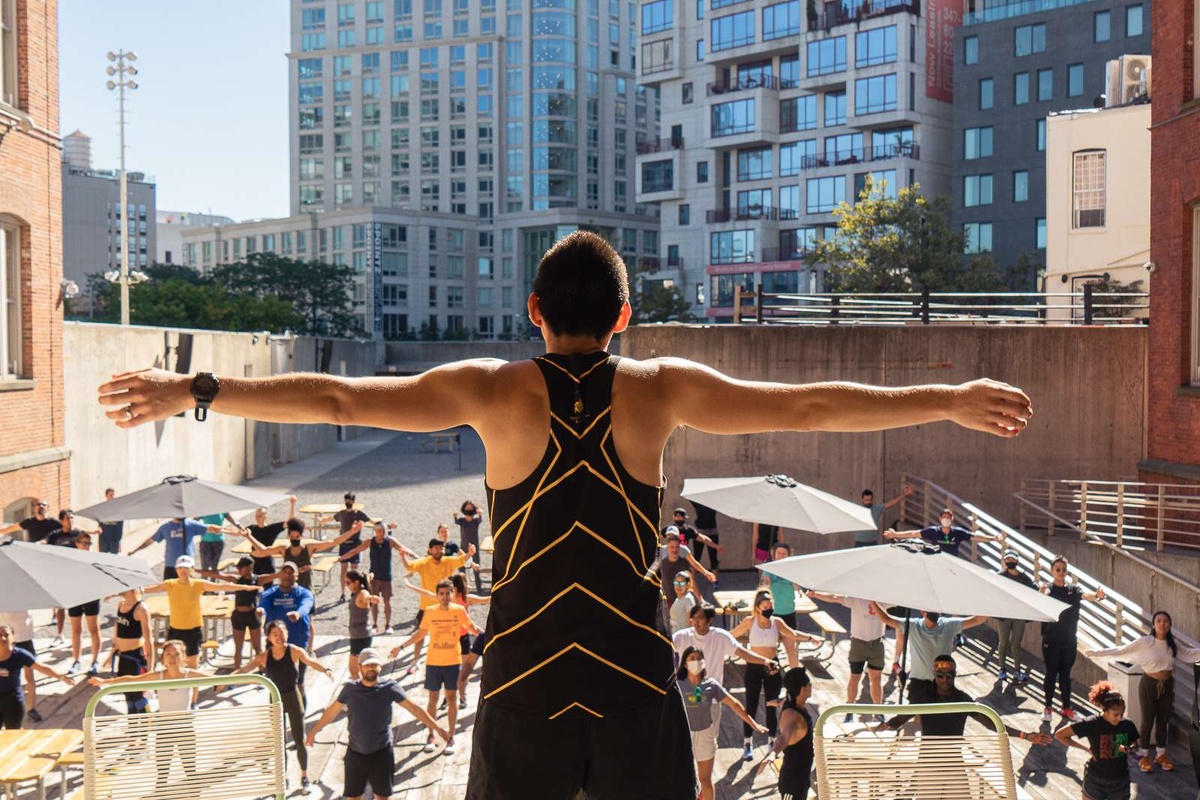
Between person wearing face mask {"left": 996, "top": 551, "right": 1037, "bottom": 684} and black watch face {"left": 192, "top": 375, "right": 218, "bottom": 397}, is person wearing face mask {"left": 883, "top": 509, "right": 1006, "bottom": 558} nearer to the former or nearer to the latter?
person wearing face mask {"left": 996, "top": 551, "right": 1037, "bottom": 684}

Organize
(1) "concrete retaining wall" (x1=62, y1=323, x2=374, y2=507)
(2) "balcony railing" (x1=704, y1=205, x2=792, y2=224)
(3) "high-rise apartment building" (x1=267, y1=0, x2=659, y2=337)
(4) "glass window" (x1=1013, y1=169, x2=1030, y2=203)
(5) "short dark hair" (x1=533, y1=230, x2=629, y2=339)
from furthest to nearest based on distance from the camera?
(3) "high-rise apartment building" (x1=267, y1=0, x2=659, y2=337) < (2) "balcony railing" (x1=704, y1=205, x2=792, y2=224) < (4) "glass window" (x1=1013, y1=169, x2=1030, y2=203) < (1) "concrete retaining wall" (x1=62, y1=323, x2=374, y2=507) < (5) "short dark hair" (x1=533, y1=230, x2=629, y2=339)

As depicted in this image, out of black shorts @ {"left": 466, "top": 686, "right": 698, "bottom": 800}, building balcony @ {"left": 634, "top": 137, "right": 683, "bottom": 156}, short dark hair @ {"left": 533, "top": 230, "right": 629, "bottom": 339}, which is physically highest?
building balcony @ {"left": 634, "top": 137, "right": 683, "bottom": 156}

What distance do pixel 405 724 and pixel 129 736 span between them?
10801 millimetres

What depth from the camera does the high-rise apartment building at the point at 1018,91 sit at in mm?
62469

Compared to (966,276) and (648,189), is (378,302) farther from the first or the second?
(966,276)

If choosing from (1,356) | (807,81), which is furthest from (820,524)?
(807,81)

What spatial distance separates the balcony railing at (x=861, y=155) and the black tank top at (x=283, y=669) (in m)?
63.9

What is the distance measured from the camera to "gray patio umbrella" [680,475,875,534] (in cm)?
1630

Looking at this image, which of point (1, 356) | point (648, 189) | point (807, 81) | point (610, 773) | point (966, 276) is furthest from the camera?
point (648, 189)

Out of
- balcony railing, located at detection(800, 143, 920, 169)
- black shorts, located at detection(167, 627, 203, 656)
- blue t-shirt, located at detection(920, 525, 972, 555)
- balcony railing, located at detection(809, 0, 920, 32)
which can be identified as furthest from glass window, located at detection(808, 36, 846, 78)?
black shorts, located at detection(167, 627, 203, 656)

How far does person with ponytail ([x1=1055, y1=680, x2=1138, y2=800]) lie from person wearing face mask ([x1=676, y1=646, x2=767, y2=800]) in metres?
3.19

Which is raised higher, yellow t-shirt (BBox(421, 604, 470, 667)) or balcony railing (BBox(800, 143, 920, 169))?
balcony railing (BBox(800, 143, 920, 169))

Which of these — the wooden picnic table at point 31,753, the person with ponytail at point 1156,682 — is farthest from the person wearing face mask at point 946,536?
the wooden picnic table at point 31,753

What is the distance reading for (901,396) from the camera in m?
3.12
